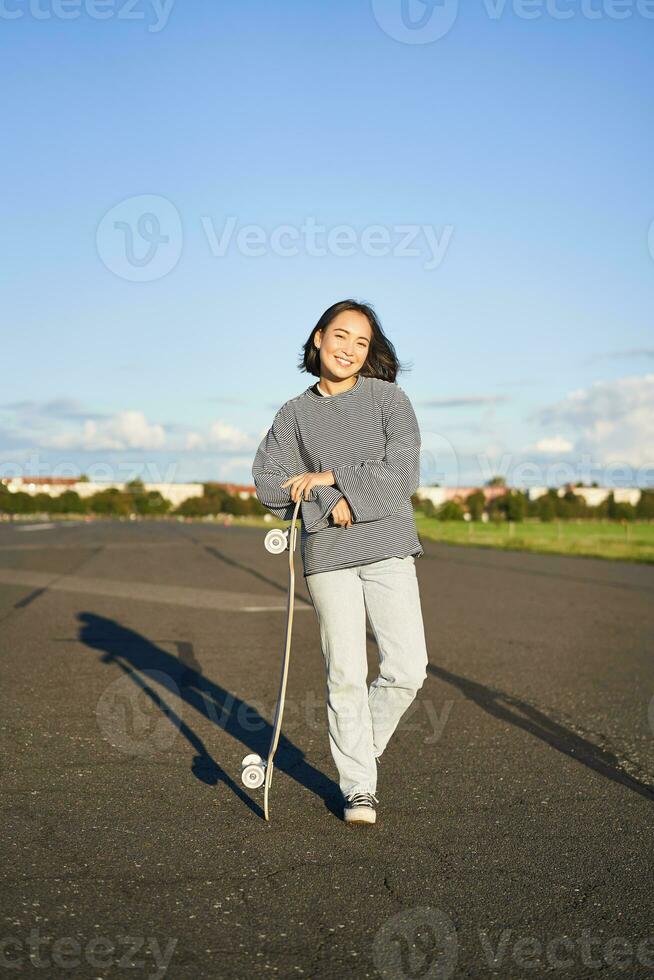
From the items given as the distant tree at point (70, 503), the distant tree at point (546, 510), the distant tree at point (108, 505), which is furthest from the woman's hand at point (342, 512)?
the distant tree at point (108, 505)

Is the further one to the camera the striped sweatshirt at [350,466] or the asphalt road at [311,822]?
the striped sweatshirt at [350,466]

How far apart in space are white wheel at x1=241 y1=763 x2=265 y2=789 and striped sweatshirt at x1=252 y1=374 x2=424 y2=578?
2.54 ft

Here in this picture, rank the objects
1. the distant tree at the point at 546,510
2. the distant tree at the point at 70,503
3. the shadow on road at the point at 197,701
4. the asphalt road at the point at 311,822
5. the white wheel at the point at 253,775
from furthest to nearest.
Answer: the distant tree at the point at 70,503
the distant tree at the point at 546,510
the shadow on road at the point at 197,701
the white wheel at the point at 253,775
the asphalt road at the point at 311,822

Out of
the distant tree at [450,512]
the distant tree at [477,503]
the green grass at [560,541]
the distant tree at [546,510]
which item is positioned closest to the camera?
the green grass at [560,541]

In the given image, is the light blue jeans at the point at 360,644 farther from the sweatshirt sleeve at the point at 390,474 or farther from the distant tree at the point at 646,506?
the distant tree at the point at 646,506

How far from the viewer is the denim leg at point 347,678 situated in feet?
13.4

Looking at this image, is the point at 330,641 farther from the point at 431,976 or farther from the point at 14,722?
the point at 14,722

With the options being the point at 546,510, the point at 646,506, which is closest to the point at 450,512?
the point at 546,510

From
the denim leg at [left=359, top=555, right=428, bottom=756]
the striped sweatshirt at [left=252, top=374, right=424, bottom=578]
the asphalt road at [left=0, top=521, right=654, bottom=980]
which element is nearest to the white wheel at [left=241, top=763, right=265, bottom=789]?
the asphalt road at [left=0, top=521, right=654, bottom=980]

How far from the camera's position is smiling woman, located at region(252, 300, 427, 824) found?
4066mm


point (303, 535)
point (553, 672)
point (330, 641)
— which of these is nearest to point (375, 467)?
point (303, 535)

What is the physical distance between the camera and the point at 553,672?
26.6 feet

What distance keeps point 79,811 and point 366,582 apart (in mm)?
1456

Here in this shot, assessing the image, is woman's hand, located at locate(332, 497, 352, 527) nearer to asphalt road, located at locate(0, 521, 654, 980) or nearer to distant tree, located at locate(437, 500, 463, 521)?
asphalt road, located at locate(0, 521, 654, 980)
